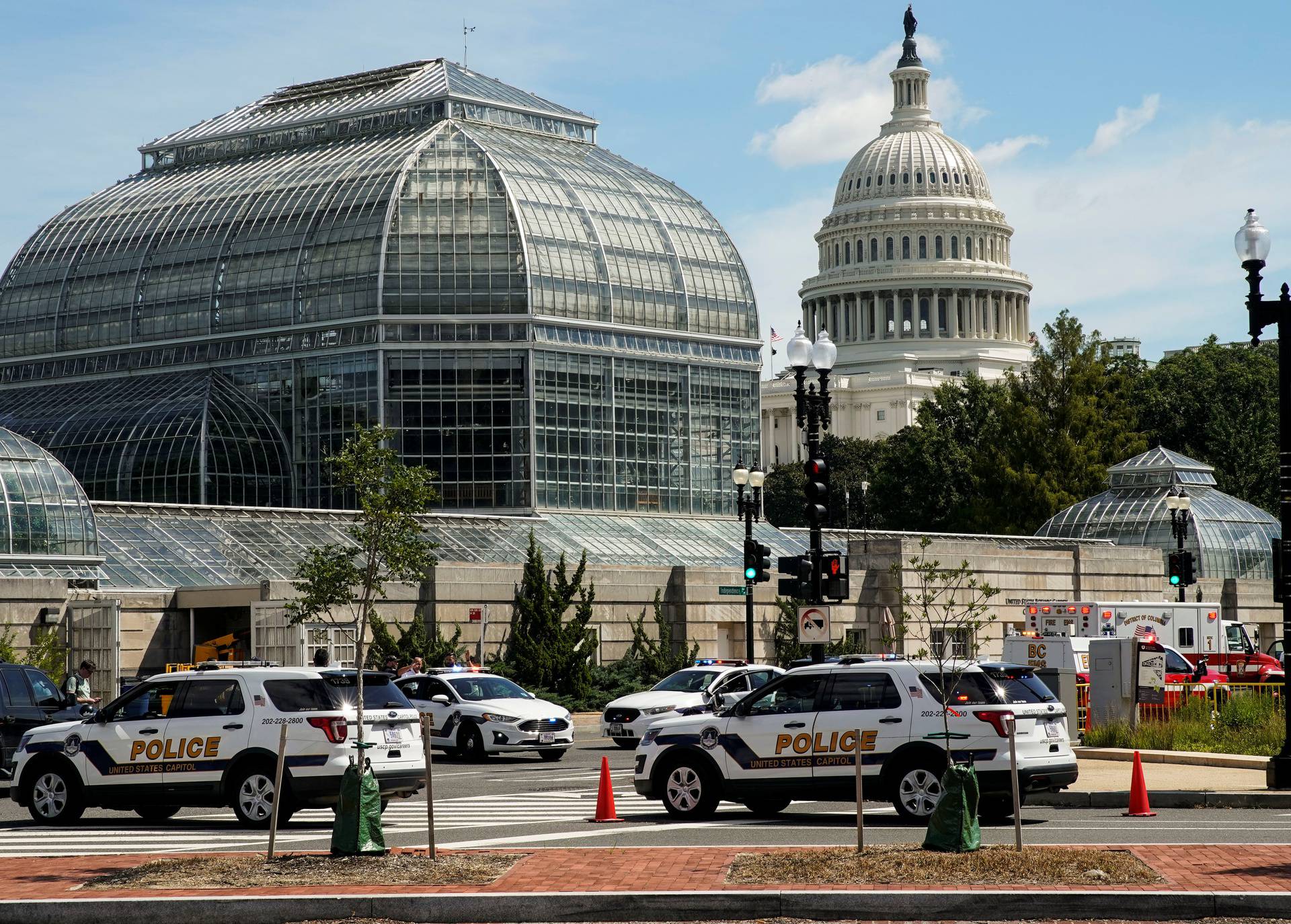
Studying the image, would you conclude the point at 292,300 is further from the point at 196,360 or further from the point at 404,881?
the point at 404,881

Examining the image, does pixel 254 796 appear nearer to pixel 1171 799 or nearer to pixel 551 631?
pixel 1171 799

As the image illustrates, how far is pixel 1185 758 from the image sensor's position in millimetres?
29766

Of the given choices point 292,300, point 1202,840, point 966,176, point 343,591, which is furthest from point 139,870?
point 966,176

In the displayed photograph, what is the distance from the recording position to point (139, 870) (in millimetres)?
17141

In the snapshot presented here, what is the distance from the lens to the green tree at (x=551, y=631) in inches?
1918

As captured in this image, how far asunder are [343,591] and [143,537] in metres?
16.2

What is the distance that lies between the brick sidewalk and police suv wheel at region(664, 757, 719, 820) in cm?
398

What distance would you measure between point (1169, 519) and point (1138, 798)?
5484cm

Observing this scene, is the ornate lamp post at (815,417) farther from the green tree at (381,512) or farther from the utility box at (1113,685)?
the green tree at (381,512)

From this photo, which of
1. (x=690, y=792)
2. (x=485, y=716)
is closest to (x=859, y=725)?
(x=690, y=792)

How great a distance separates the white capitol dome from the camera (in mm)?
181500

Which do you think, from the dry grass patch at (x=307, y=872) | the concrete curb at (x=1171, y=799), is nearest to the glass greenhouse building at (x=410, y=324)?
the concrete curb at (x=1171, y=799)

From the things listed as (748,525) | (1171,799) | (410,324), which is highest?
(410,324)

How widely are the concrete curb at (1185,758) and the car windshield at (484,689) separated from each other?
1051 cm
